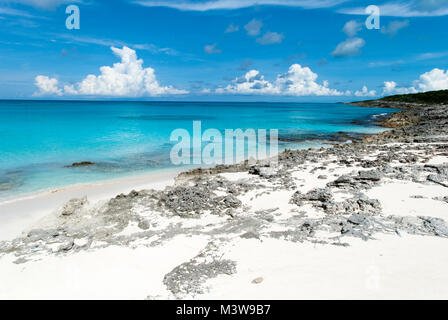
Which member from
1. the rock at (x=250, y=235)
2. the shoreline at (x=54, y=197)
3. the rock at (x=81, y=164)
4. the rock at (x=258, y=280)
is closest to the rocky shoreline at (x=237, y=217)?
the rock at (x=250, y=235)

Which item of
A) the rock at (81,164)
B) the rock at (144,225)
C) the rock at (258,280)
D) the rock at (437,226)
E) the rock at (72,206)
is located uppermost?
the rock at (81,164)

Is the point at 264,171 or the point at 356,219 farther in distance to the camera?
the point at 264,171

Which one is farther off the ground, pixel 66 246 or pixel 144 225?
pixel 144 225

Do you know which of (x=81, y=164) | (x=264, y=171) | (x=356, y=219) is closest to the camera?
(x=356, y=219)

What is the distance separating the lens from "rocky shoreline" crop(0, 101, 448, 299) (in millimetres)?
6105

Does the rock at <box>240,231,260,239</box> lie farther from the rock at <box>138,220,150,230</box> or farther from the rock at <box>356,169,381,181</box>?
the rock at <box>356,169,381,181</box>

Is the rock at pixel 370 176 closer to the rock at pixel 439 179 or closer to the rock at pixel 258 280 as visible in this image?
the rock at pixel 439 179

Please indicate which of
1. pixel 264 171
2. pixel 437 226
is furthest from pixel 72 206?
pixel 437 226

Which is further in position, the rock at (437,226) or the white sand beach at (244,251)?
the rock at (437,226)

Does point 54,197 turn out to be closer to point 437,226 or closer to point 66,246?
point 66,246

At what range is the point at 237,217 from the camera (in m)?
7.84

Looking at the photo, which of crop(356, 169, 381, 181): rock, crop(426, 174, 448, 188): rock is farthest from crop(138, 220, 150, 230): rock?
crop(426, 174, 448, 188): rock

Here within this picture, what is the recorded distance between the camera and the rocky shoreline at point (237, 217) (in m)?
6.11
